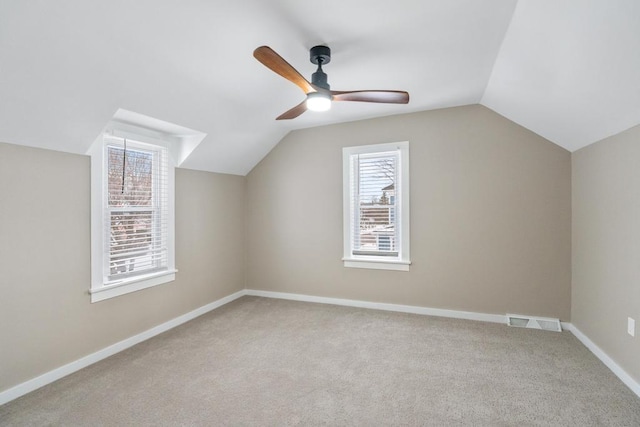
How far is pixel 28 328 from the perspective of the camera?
2359mm

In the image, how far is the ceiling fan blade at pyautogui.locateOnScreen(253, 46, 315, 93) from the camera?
1.79 m

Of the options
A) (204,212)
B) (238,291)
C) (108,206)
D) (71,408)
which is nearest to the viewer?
(71,408)

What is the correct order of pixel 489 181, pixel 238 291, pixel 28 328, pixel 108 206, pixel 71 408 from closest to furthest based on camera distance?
pixel 71 408 < pixel 28 328 < pixel 108 206 < pixel 489 181 < pixel 238 291

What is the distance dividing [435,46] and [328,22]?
0.88 m

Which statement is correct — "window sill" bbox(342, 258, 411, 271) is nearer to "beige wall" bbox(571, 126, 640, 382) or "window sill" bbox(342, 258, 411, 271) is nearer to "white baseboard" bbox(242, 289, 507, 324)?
Answer: "white baseboard" bbox(242, 289, 507, 324)

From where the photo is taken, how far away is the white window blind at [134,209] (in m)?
3.04

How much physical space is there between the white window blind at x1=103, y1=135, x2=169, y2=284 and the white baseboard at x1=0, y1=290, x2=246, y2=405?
0.61 m

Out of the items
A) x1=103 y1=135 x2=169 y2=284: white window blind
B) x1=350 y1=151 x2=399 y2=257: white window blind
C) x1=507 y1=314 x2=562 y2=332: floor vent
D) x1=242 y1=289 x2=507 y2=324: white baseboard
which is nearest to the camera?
x1=103 y1=135 x2=169 y2=284: white window blind

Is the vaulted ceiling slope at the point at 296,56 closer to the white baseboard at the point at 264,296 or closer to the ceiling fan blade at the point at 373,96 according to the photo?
the ceiling fan blade at the point at 373,96

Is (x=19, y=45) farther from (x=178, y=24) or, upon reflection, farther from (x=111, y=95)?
(x=178, y=24)

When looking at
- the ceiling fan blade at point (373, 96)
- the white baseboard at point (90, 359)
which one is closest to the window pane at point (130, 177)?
the white baseboard at point (90, 359)

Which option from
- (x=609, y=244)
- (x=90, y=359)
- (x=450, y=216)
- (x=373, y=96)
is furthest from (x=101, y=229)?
(x=609, y=244)

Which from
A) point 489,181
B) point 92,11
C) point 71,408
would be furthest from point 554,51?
point 71,408

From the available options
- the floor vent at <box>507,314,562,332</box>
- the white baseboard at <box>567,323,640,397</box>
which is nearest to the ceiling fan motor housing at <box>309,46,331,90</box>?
the white baseboard at <box>567,323,640,397</box>
